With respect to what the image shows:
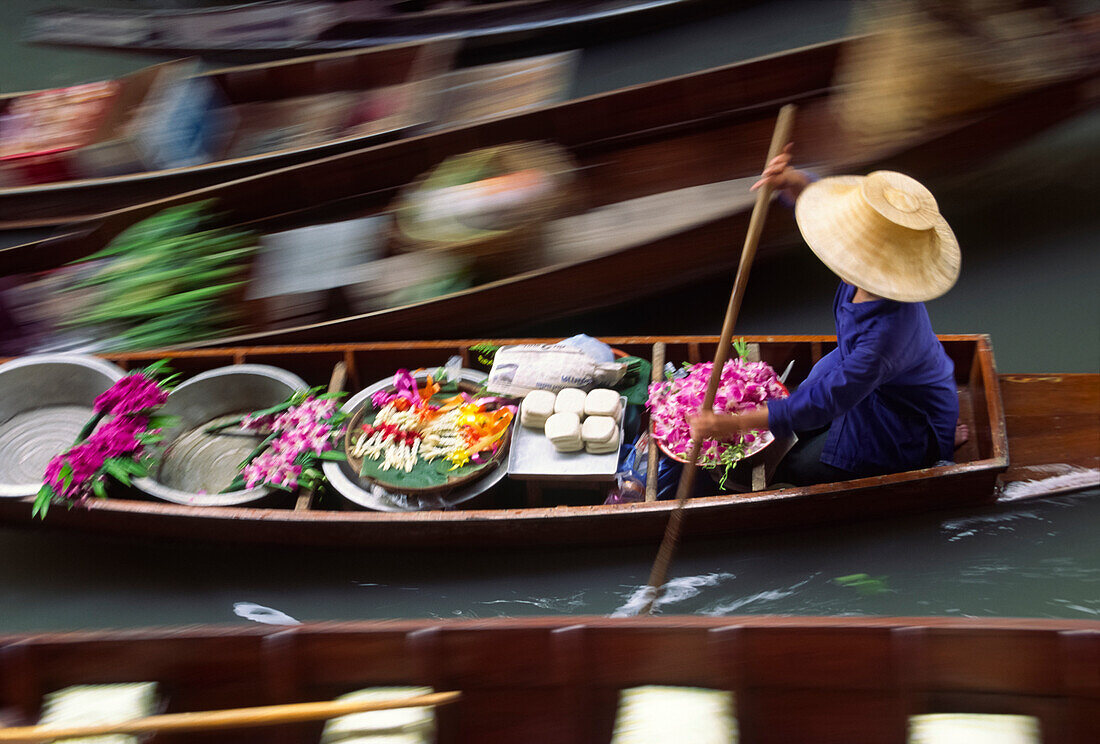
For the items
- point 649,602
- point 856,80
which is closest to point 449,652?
point 649,602

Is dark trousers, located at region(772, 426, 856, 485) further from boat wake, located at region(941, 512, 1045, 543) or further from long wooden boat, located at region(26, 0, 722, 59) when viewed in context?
long wooden boat, located at region(26, 0, 722, 59)

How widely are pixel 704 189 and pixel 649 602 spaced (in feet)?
6.30

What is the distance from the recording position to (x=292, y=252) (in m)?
3.79

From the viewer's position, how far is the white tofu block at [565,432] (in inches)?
109

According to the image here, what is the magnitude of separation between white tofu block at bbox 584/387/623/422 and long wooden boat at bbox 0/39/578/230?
1.69 m

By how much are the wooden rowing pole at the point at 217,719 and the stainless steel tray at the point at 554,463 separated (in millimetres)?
968

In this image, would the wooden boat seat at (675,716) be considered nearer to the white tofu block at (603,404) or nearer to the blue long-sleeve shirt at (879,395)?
the blue long-sleeve shirt at (879,395)

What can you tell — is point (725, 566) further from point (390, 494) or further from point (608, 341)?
point (390, 494)

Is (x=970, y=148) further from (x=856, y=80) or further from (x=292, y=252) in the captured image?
(x=292, y=252)

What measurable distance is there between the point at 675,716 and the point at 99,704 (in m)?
1.36

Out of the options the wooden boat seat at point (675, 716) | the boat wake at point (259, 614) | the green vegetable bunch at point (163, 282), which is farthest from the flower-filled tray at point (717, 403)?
the green vegetable bunch at point (163, 282)

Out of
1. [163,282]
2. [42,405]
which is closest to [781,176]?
[163,282]

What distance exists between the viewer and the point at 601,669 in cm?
204

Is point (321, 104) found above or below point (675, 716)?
above
